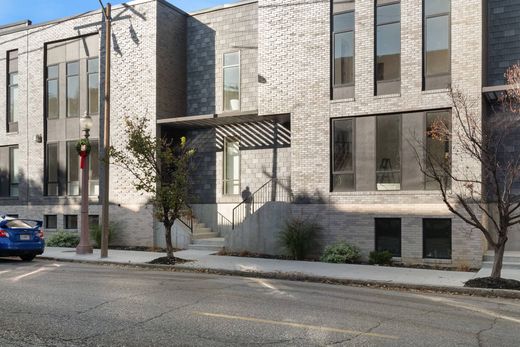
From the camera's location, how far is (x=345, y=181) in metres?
17.0

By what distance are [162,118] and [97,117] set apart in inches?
131

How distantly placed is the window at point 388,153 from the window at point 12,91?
1719cm

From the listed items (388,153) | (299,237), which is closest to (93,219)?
(299,237)

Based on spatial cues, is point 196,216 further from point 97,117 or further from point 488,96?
point 488,96

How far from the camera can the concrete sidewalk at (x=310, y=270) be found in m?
12.6

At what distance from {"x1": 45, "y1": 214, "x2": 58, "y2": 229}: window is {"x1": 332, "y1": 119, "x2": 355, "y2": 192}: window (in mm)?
12747

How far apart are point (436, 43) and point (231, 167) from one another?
9.03 metres

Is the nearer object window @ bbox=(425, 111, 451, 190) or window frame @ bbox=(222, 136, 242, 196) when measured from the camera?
window @ bbox=(425, 111, 451, 190)

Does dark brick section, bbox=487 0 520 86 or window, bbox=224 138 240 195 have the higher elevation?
dark brick section, bbox=487 0 520 86

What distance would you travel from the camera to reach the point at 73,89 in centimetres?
2331

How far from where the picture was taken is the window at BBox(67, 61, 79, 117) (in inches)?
914

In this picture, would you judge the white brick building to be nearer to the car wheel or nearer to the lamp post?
the lamp post

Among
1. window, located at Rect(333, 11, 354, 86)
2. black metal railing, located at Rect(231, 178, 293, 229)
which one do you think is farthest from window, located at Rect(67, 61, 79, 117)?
window, located at Rect(333, 11, 354, 86)

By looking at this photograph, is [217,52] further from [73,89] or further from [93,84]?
[73,89]
